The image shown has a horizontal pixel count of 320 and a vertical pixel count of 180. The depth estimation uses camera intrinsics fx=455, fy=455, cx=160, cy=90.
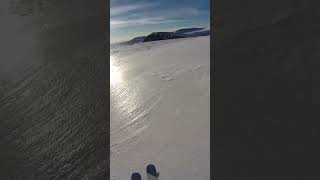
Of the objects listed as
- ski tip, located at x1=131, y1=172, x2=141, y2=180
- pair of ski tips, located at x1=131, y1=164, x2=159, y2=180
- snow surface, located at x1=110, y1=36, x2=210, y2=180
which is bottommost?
ski tip, located at x1=131, y1=172, x2=141, y2=180

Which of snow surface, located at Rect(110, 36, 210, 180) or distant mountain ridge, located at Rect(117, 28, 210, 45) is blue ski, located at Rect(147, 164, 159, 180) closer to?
snow surface, located at Rect(110, 36, 210, 180)

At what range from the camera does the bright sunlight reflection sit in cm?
238

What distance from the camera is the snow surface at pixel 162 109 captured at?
2182mm

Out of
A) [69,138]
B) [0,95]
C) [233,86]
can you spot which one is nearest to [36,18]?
[0,95]

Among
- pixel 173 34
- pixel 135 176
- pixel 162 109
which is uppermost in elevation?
pixel 173 34

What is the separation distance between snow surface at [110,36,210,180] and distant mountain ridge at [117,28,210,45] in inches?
0.8

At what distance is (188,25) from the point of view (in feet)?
7.25

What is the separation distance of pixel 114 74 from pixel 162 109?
1.08ft

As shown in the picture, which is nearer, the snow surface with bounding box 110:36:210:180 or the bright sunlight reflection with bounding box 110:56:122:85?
the snow surface with bounding box 110:36:210:180

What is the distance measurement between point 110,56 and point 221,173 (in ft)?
2.76

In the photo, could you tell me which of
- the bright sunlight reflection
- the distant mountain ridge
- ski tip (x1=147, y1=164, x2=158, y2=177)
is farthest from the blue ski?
the distant mountain ridge

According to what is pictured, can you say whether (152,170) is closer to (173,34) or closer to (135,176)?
(135,176)

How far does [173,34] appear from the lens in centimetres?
223

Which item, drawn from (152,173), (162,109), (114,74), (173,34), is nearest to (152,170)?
(152,173)
